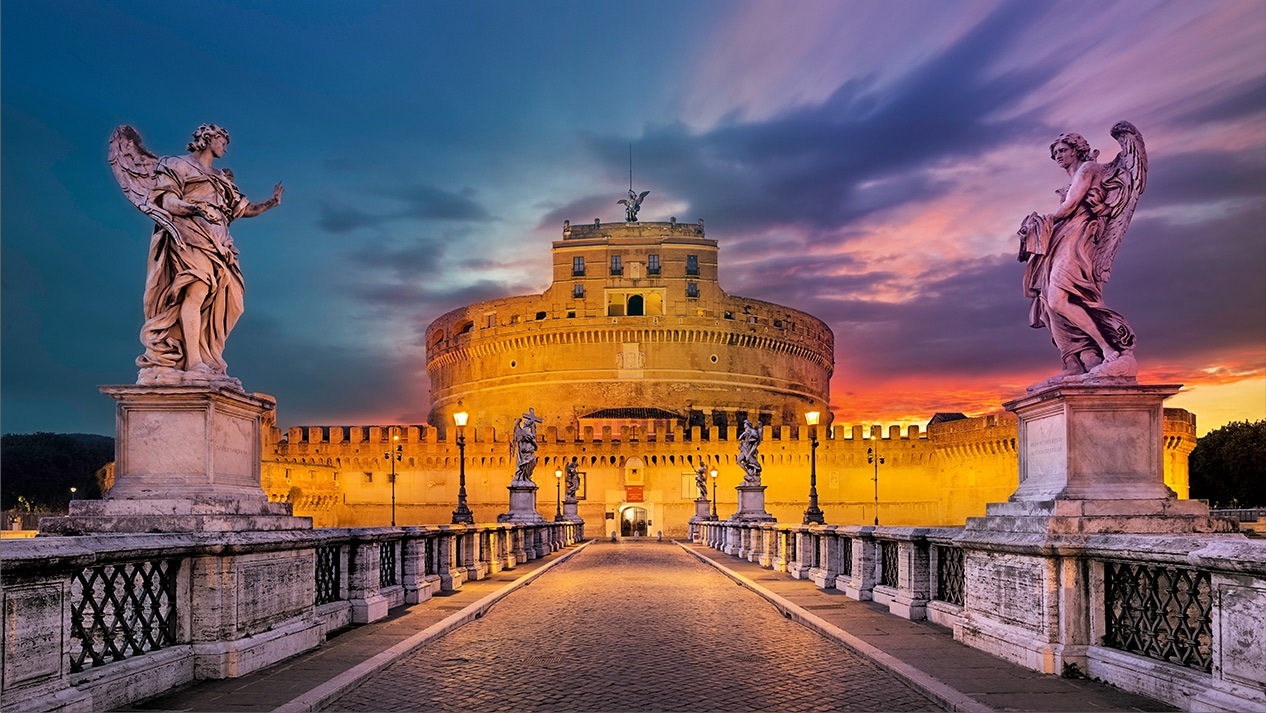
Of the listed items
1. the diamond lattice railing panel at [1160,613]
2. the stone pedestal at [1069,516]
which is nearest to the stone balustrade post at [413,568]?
the stone pedestal at [1069,516]

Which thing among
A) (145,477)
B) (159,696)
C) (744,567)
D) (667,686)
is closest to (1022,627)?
(667,686)

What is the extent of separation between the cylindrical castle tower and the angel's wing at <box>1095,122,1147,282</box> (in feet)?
236

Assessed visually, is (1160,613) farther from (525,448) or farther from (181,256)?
(525,448)

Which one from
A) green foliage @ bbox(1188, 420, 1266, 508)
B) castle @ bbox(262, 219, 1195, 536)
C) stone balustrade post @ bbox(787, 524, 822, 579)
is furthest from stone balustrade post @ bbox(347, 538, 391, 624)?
green foliage @ bbox(1188, 420, 1266, 508)

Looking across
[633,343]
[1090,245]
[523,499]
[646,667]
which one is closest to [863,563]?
[646,667]

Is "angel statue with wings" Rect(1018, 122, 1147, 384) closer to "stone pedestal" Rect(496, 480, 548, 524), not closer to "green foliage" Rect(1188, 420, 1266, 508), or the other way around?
"stone pedestal" Rect(496, 480, 548, 524)

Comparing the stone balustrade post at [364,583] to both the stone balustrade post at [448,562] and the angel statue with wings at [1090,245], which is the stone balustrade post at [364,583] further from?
the angel statue with wings at [1090,245]

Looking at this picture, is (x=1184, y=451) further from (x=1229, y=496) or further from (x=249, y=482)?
(x=249, y=482)

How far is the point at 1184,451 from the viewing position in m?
63.3

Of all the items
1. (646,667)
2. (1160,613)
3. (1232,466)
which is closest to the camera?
(1160,613)

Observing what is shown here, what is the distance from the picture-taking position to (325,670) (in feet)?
23.2

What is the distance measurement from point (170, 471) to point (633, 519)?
64733 mm

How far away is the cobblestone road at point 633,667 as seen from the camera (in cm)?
660

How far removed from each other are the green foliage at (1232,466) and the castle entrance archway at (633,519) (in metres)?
37.9
